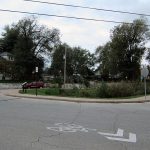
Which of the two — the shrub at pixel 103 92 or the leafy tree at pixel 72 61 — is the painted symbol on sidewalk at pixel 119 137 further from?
the leafy tree at pixel 72 61

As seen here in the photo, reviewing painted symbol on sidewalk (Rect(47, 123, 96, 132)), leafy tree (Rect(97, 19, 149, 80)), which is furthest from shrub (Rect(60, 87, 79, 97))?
leafy tree (Rect(97, 19, 149, 80))

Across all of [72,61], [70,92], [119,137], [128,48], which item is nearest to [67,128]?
[119,137]

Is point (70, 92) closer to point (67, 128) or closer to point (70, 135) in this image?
point (67, 128)


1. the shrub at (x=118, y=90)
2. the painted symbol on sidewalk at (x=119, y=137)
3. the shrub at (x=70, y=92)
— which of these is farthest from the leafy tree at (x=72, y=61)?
the painted symbol on sidewalk at (x=119, y=137)

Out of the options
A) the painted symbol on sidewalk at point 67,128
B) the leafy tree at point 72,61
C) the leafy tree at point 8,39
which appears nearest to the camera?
the painted symbol on sidewalk at point 67,128

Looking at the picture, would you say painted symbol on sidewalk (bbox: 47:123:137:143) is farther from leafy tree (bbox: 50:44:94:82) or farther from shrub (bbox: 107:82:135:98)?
leafy tree (bbox: 50:44:94:82)

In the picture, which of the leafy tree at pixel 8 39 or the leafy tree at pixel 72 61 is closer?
the leafy tree at pixel 8 39

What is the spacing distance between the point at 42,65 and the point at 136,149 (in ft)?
302

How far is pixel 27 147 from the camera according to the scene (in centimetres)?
860

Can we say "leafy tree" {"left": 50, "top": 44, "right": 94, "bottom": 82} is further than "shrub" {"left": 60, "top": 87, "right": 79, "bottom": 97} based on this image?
Yes

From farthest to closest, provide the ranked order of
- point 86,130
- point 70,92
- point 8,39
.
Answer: point 8,39 → point 70,92 → point 86,130

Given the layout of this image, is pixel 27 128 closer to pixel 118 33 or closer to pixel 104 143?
pixel 104 143

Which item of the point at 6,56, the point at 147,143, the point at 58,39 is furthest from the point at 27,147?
the point at 6,56

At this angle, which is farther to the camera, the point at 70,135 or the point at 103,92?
the point at 103,92
